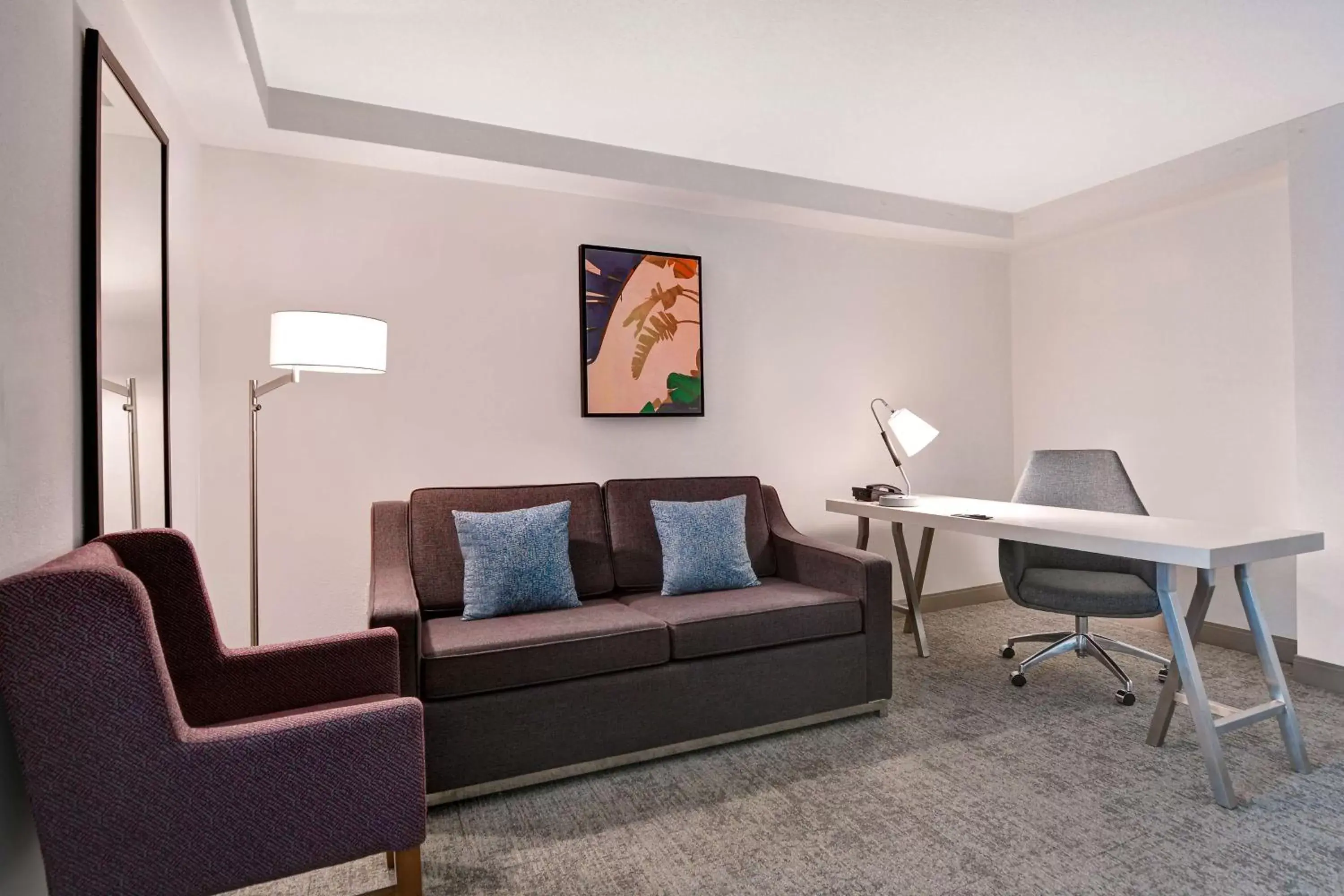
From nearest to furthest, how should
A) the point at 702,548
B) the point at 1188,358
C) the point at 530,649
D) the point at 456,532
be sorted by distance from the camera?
the point at 530,649, the point at 456,532, the point at 702,548, the point at 1188,358

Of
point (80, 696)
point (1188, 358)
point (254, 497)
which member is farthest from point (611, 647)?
point (1188, 358)

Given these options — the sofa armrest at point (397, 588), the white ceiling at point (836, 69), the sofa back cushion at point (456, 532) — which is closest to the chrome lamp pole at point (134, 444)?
the sofa armrest at point (397, 588)

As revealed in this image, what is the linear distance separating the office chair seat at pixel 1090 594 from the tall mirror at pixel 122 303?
→ 3345 mm

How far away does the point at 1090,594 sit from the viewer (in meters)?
3.10

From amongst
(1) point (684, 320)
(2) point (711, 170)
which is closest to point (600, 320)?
(1) point (684, 320)

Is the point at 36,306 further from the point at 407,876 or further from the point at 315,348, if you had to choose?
the point at 407,876

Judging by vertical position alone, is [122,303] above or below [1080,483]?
above

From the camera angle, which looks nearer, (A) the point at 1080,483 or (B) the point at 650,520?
(B) the point at 650,520

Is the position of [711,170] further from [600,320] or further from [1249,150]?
[1249,150]

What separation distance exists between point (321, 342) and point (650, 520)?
1.52 meters

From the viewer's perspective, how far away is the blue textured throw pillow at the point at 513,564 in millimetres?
2672

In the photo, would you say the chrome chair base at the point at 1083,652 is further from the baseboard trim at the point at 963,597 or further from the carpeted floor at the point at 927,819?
the baseboard trim at the point at 963,597

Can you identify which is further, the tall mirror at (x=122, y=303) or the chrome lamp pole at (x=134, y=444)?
the chrome lamp pole at (x=134, y=444)

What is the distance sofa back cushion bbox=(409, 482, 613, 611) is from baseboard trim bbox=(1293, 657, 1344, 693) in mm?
3062
